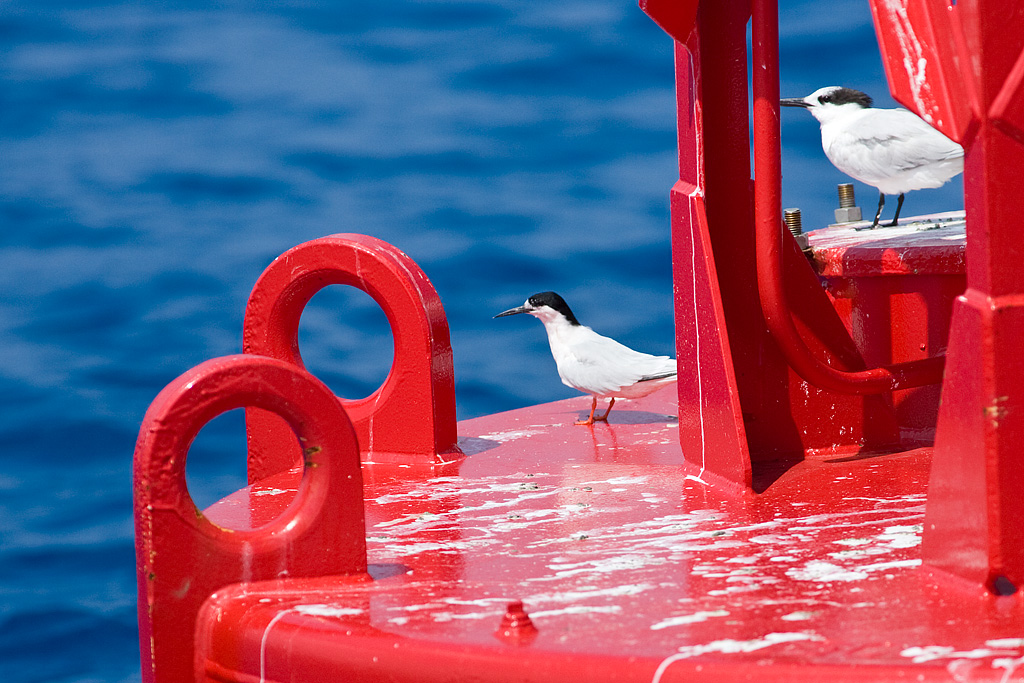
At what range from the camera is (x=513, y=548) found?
3.02 metres

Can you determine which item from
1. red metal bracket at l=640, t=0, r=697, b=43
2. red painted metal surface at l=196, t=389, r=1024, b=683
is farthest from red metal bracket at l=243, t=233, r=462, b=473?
red metal bracket at l=640, t=0, r=697, b=43

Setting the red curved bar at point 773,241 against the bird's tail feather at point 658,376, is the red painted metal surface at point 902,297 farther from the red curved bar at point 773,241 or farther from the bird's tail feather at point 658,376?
the bird's tail feather at point 658,376

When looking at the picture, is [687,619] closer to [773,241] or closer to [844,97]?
[773,241]

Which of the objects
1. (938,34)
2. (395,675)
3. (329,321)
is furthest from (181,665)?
(329,321)

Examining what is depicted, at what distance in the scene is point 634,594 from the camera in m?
2.62

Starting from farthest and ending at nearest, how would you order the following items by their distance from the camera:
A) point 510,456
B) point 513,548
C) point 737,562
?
point 510,456
point 513,548
point 737,562

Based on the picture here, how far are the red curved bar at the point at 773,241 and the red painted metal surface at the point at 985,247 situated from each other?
0.81 metres

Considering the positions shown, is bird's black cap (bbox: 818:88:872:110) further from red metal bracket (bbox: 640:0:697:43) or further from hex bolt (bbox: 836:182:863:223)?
red metal bracket (bbox: 640:0:697:43)

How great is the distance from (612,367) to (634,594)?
198 centimetres

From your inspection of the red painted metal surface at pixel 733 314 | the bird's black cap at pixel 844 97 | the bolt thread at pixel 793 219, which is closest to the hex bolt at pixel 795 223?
the bolt thread at pixel 793 219

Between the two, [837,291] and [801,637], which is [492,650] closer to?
[801,637]

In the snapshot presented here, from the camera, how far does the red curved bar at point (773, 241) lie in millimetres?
3291

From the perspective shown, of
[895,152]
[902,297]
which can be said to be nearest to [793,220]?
[902,297]

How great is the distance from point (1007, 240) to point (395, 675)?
1290 millimetres
